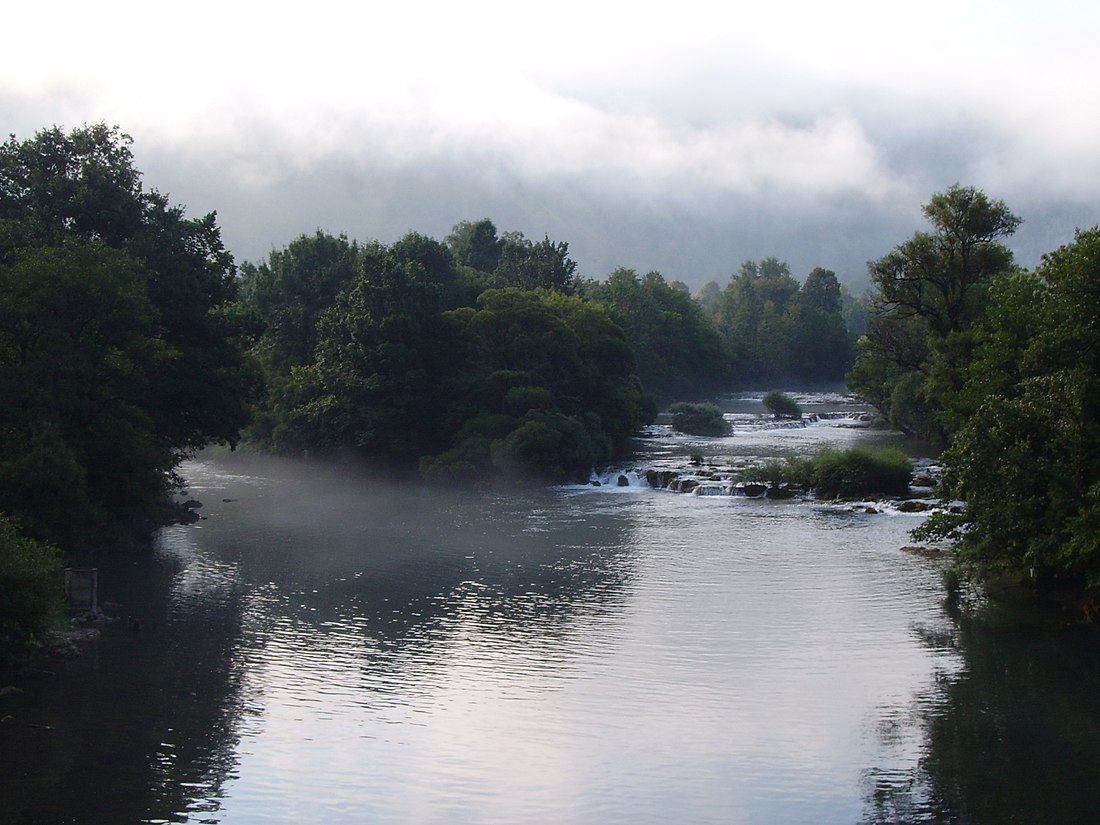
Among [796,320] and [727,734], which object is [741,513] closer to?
[727,734]

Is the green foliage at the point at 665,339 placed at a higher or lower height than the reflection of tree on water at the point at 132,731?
higher

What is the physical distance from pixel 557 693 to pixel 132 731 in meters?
10.5

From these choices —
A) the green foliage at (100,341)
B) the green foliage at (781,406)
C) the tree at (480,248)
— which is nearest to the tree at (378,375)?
the green foliage at (100,341)

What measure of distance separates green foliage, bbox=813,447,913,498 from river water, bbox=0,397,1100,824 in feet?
34.5

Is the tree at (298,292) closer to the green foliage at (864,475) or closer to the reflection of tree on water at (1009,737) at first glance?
the green foliage at (864,475)

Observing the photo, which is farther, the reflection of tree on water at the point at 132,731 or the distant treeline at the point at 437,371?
the distant treeline at the point at 437,371

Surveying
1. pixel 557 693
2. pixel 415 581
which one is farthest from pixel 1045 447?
pixel 415 581

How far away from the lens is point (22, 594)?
→ 27.8 meters

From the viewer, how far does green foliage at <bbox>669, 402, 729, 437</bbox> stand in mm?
99062

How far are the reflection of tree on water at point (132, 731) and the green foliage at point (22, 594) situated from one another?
4.44 ft

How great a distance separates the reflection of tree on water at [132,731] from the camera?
→ 22.3m

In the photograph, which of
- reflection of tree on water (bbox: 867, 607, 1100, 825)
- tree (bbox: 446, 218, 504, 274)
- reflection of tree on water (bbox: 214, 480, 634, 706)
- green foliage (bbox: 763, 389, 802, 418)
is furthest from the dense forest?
tree (bbox: 446, 218, 504, 274)

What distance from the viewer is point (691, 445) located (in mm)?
90375

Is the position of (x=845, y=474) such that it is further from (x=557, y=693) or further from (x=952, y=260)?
(x=557, y=693)
